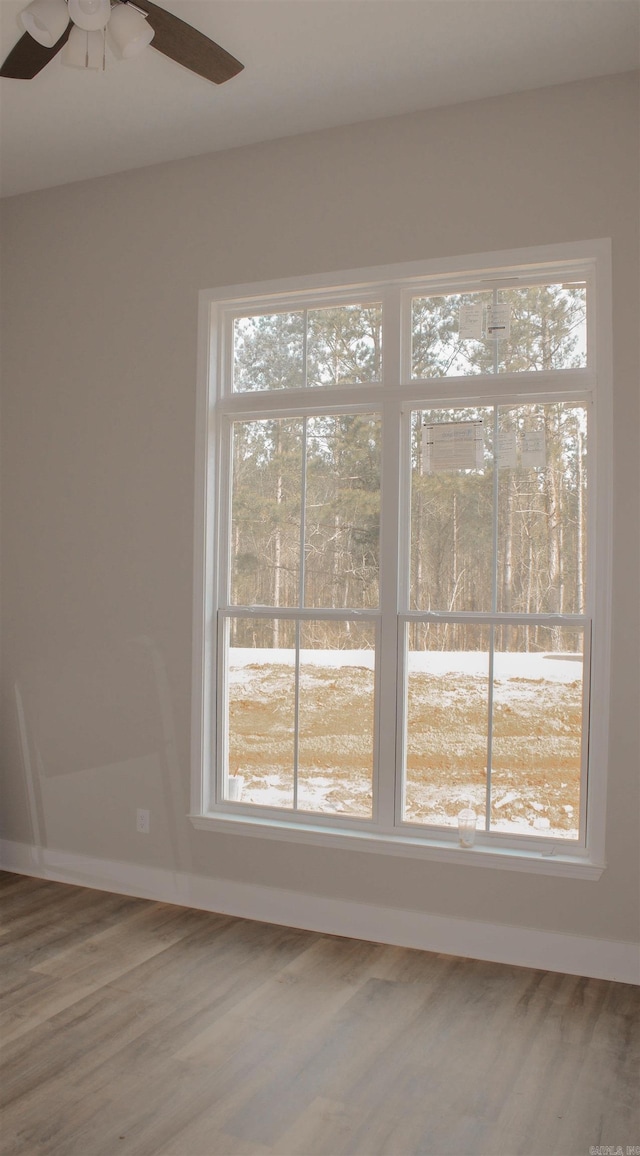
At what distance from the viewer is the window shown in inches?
131

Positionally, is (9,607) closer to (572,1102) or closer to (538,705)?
(538,705)

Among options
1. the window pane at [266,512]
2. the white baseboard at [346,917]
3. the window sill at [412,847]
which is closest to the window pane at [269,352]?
the window pane at [266,512]

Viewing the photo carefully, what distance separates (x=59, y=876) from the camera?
421 centimetres

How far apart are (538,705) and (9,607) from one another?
104 inches

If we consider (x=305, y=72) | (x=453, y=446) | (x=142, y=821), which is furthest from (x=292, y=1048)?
(x=305, y=72)

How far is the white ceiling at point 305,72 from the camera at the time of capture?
2.90 metres

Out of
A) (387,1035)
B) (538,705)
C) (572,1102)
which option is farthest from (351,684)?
(572,1102)

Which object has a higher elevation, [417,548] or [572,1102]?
[417,548]

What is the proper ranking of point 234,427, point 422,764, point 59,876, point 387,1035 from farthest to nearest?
point 59,876
point 234,427
point 422,764
point 387,1035

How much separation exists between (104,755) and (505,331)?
8.48 feet

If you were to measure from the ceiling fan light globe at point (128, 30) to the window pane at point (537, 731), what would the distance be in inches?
89.9

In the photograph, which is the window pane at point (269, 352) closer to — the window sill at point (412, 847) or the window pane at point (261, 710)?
the window pane at point (261, 710)

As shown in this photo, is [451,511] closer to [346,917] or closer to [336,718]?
[336,718]

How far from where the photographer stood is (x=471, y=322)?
347 cm
